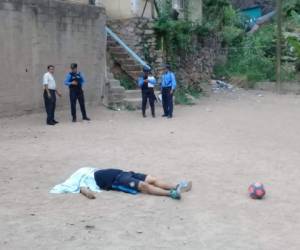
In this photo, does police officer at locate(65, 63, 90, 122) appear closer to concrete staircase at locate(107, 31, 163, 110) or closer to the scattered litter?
concrete staircase at locate(107, 31, 163, 110)

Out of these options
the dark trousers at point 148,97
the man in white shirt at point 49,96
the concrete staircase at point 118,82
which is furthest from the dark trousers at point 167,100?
the man in white shirt at point 49,96

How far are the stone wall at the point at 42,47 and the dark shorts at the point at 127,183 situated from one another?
713 centimetres

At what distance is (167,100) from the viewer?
601 inches

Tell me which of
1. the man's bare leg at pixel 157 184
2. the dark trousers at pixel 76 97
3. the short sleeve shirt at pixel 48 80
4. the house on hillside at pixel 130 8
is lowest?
the man's bare leg at pixel 157 184

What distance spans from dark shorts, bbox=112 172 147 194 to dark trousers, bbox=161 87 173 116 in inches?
322

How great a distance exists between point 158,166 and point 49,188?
2117mm

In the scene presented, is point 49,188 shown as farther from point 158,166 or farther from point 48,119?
point 48,119

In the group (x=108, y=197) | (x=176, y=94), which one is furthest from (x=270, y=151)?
(x=176, y=94)

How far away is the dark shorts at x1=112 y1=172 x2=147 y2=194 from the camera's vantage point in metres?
7.00

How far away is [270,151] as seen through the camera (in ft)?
33.8

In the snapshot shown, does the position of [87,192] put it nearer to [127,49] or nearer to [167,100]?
[167,100]

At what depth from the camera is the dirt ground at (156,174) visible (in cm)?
548

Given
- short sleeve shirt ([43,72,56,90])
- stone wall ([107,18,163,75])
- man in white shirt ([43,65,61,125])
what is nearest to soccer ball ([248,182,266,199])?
man in white shirt ([43,65,61,125])

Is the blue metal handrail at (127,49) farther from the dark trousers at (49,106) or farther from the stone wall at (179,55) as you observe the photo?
the dark trousers at (49,106)
